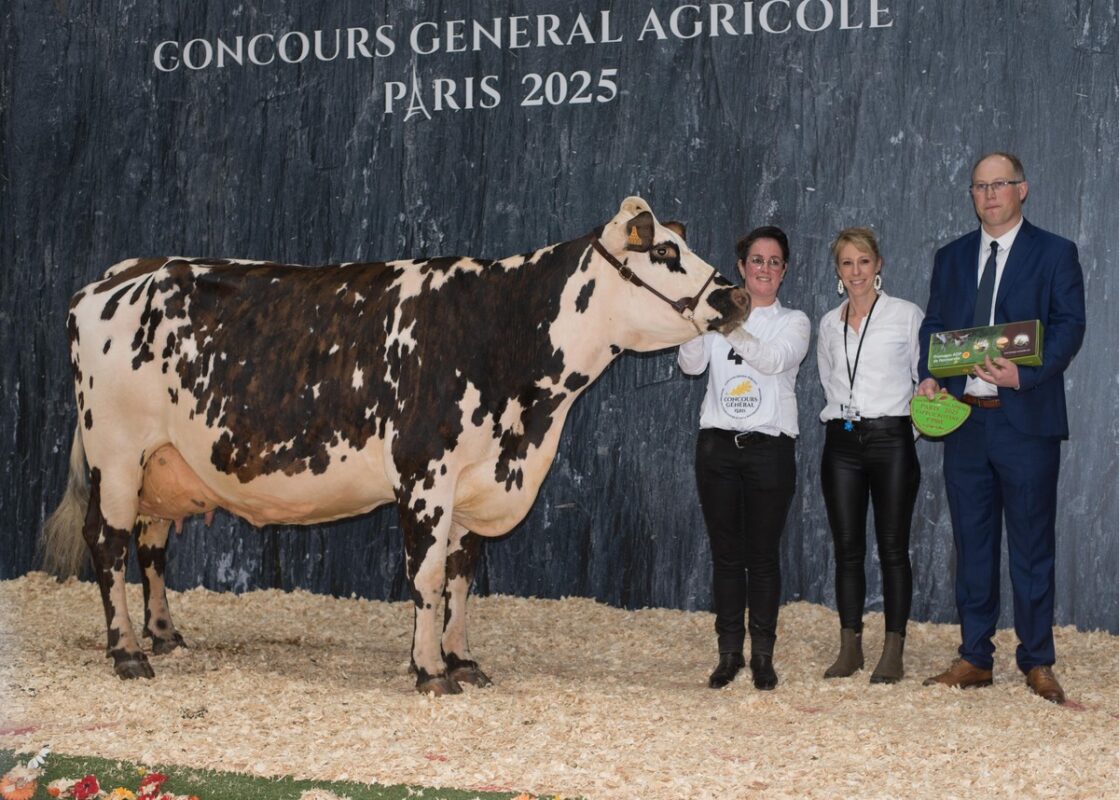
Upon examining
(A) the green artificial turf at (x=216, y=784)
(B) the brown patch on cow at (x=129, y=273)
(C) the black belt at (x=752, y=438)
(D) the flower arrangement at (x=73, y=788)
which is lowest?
(A) the green artificial turf at (x=216, y=784)

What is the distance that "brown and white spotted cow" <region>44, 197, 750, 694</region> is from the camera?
15.8 feet

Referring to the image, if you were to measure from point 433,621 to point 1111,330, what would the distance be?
362 centimetres

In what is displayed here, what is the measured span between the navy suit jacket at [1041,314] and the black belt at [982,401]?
2 cm

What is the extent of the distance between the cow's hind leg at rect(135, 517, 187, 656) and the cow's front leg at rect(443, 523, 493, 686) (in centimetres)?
133

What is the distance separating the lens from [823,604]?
21.5 ft

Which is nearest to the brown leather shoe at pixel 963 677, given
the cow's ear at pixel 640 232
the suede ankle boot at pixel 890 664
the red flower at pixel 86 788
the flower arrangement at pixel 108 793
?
the suede ankle boot at pixel 890 664

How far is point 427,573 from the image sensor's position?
188 inches

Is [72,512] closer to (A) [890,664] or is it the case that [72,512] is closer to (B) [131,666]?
(B) [131,666]

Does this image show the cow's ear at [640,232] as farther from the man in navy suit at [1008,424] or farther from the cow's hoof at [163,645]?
the cow's hoof at [163,645]

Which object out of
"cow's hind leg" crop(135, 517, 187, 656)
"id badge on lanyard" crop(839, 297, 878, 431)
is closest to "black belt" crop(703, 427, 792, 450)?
"id badge on lanyard" crop(839, 297, 878, 431)

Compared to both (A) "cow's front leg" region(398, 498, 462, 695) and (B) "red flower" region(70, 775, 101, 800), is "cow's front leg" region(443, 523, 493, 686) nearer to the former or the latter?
(A) "cow's front leg" region(398, 498, 462, 695)

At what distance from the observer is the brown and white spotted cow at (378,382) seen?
15.8 feet

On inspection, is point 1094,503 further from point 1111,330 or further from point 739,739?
point 739,739

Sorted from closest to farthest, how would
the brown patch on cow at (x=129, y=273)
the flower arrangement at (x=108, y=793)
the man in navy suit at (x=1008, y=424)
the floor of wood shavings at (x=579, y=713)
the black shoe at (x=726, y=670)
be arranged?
the flower arrangement at (x=108, y=793), the floor of wood shavings at (x=579, y=713), the man in navy suit at (x=1008, y=424), the black shoe at (x=726, y=670), the brown patch on cow at (x=129, y=273)
